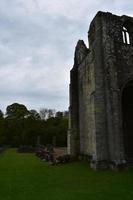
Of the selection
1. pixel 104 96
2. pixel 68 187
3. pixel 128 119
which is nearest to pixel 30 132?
pixel 128 119

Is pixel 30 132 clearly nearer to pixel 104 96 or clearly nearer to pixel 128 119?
pixel 128 119

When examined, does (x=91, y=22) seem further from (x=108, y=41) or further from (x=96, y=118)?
(x=96, y=118)

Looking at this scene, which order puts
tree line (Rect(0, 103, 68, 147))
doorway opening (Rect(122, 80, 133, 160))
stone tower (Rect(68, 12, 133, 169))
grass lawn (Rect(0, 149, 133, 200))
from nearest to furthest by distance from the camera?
1. grass lawn (Rect(0, 149, 133, 200))
2. stone tower (Rect(68, 12, 133, 169))
3. doorway opening (Rect(122, 80, 133, 160))
4. tree line (Rect(0, 103, 68, 147))

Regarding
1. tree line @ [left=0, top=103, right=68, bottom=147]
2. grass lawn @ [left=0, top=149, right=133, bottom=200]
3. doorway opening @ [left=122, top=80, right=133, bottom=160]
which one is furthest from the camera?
tree line @ [left=0, top=103, right=68, bottom=147]

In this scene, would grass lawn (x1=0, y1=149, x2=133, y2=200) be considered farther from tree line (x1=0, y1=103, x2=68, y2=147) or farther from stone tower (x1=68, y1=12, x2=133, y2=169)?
tree line (x1=0, y1=103, x2=68, y2=147)

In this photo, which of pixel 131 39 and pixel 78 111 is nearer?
pixel 131 39

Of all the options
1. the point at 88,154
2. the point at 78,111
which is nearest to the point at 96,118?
the point at 88,154

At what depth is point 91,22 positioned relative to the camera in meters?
19.3

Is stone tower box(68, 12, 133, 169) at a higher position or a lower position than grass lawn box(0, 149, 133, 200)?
higher

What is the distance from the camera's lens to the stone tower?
15242 mm

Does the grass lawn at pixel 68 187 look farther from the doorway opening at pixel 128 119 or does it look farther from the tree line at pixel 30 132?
the tree line at pixel 30 132

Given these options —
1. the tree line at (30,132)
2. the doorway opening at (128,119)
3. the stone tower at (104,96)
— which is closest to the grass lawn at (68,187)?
the stone tower at (104,96)

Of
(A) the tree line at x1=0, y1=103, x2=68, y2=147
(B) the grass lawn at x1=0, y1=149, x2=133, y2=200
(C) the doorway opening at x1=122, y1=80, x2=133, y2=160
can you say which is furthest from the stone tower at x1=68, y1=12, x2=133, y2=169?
(A) the tree line at x1=0, y1=103, x2=68, y2=147

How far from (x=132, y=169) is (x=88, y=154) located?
5081 mm
